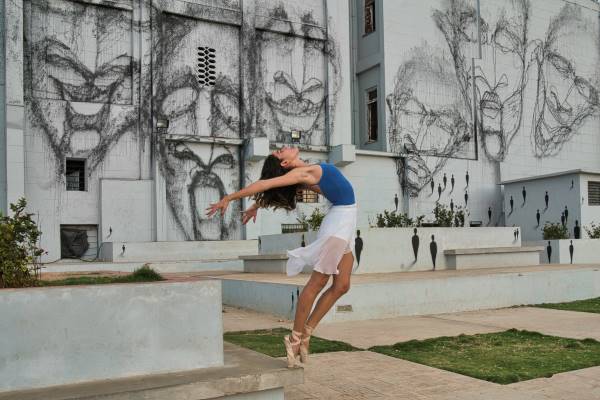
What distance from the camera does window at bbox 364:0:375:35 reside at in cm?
2848

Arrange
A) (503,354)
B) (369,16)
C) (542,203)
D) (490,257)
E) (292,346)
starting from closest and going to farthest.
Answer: (292,346), (503,354), (490,257), (542,203), (369,16)

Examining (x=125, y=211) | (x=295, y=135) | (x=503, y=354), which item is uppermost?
(x=295, y=135)

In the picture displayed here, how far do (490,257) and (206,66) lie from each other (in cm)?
1411

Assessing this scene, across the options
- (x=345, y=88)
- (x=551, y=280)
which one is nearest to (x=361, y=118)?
(x=345, y=88)

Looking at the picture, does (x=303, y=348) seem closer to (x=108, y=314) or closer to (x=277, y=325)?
(x=108, y=314)

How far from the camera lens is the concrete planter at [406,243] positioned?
1388 centimetres

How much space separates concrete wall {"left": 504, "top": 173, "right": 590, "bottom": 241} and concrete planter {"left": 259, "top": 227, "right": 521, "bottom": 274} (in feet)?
29.2

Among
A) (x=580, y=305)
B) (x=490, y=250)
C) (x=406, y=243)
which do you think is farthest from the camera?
(x=490, y=250)

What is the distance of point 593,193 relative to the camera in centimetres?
2436

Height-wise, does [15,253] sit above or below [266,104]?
below

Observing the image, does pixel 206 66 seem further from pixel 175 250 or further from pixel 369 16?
pixel 369 16

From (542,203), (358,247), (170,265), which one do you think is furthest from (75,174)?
(542,203)

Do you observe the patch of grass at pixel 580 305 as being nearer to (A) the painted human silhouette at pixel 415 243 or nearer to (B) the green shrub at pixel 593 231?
(A) the painted human silhouette at pixel 415 243

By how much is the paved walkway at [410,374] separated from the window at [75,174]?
552 inches
